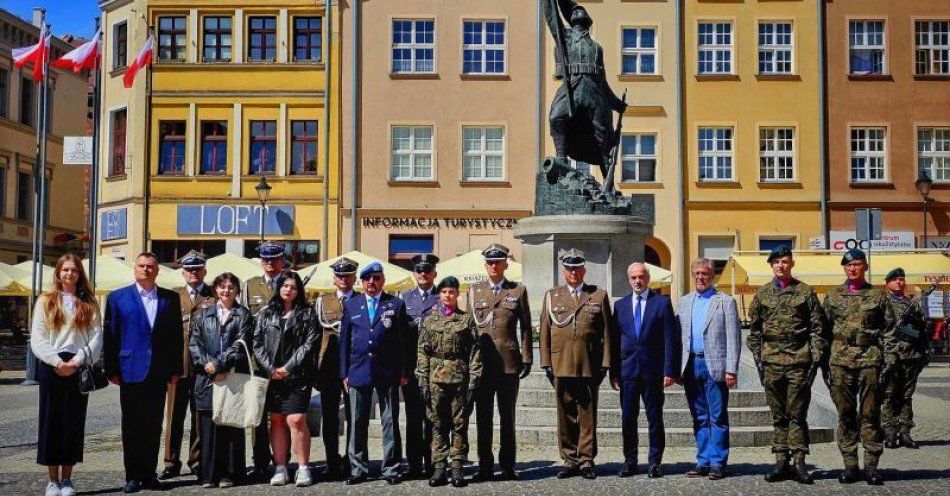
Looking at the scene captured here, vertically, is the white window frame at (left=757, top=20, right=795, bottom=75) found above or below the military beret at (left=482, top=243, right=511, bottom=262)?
above

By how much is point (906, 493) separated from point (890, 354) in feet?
4.06

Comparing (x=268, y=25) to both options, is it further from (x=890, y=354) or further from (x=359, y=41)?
(x=890, y=354)

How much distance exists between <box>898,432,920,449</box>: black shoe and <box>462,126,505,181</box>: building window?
21.6m

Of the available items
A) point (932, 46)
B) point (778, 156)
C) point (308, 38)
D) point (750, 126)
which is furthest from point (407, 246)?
point (932, 46)

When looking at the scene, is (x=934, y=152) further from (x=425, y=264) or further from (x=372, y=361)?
(x=372, y=361)

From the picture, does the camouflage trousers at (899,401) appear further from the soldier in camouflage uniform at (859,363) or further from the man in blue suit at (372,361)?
the man in blue suit at (372,361)

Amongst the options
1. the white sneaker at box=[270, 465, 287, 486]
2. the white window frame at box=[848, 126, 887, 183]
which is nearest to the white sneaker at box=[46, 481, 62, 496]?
the white sneaker at box=[270, 465, 287, 486]

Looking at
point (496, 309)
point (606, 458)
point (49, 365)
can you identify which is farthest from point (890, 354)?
point (49, 365)

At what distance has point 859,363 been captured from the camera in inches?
349

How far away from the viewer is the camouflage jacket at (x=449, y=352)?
889 cm

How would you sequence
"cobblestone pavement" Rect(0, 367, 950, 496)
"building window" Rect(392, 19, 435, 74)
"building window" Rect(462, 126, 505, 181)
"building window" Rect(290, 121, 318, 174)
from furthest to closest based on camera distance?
"building window" Rect(290, 121, 318, 174)
"building window" Rect(392, 19, 435, 74)
"building window" Rect(462, 126, 505, 181)
"cobblestone pavement" Rect(0, 367, 950, 496)

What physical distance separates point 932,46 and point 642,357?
90.2 feet

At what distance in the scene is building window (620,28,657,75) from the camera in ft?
105

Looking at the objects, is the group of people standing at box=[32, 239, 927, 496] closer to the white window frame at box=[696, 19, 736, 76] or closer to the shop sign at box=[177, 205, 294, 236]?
the shop sign at box=[177, 205, 294, 236]
